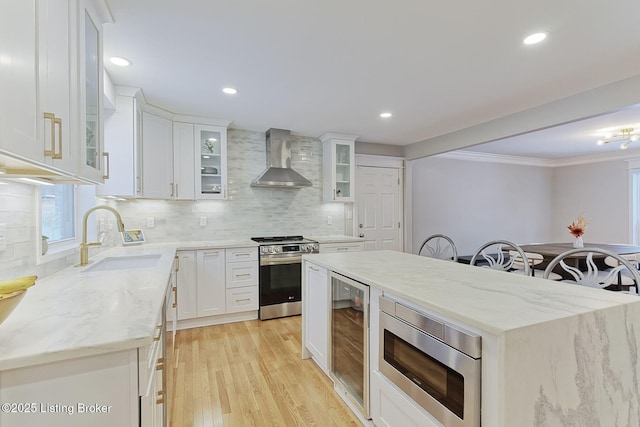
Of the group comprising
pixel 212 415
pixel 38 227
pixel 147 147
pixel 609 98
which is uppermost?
pixel 609 98

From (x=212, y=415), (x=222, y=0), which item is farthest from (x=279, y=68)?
(x=212, y=415)

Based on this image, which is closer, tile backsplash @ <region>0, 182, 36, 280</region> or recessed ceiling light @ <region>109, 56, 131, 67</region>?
tile backsplash @ <region>0, 182, 36, 280</region>

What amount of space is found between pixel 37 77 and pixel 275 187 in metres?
3.22

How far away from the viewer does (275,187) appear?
13.7 feet

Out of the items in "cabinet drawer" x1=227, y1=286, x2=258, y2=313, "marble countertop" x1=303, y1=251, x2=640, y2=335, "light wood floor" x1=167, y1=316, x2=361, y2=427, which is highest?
"marble countertop" x1=303, y1=251, x2=640, y2=335

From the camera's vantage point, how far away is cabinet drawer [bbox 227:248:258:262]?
345 centimetres

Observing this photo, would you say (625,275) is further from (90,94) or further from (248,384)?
(90,94)

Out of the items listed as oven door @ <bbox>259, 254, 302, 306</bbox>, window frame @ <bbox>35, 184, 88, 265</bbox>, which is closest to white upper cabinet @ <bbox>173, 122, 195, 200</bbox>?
window frame @ <bbox>35, 184, 88, 265</bbox>

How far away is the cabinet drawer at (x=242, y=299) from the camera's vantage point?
11.4 feet

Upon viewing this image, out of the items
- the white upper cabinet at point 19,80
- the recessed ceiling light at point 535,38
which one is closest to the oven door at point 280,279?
the white upper cabinet at point 19,80

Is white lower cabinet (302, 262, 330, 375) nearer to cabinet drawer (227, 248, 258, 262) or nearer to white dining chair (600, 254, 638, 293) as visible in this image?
cabinet drawer (227, 248, 258, 262)

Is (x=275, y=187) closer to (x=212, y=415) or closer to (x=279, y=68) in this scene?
(x=279, y=68)

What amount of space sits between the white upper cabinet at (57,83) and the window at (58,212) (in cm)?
81

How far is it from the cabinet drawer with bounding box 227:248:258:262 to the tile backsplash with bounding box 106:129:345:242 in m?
0.57
